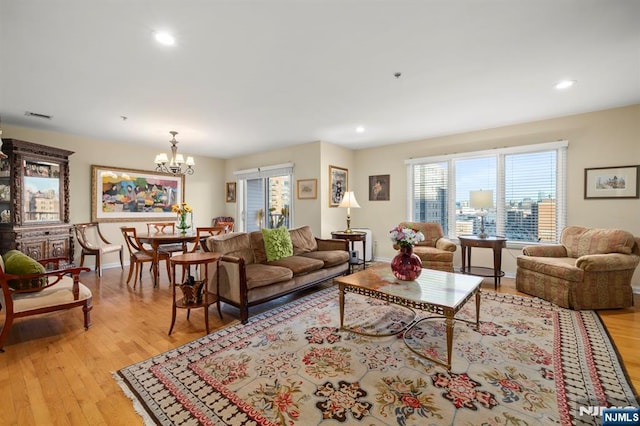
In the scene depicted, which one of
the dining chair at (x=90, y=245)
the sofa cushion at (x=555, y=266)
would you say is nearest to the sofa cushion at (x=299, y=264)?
the sofa cushion at (x=555, y=266)

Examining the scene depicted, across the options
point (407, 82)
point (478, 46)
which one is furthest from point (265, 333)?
point (478, 46)

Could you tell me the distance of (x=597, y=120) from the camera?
396 centimetres

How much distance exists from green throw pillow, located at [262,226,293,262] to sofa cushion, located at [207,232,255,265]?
0.23 m

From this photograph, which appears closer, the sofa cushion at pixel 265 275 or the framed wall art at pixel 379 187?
the sofa cushion at pixel 265 275

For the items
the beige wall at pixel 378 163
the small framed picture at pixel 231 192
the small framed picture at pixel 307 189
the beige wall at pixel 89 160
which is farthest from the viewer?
the small framed picture at pixel 231 192

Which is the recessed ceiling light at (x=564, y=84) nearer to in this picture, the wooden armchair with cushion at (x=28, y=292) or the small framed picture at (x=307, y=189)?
the small framed picture at (x=307, y=189)

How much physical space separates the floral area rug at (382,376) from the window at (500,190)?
2.04 m

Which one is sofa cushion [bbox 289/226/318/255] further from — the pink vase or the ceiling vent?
the ceiling vent

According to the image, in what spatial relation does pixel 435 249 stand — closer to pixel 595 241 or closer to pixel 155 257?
pixel 595 241

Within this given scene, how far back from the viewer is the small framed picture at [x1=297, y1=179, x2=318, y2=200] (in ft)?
18.2

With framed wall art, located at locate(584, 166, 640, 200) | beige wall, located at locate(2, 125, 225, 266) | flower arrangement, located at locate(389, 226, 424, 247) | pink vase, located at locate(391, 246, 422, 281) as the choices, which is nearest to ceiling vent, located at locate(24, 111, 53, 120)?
beige wall, located at locate(2, 125, 225, 266)

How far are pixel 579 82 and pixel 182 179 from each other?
7.18 m

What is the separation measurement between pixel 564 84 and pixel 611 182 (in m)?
1.88

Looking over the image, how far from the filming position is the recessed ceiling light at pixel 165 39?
2.18m
